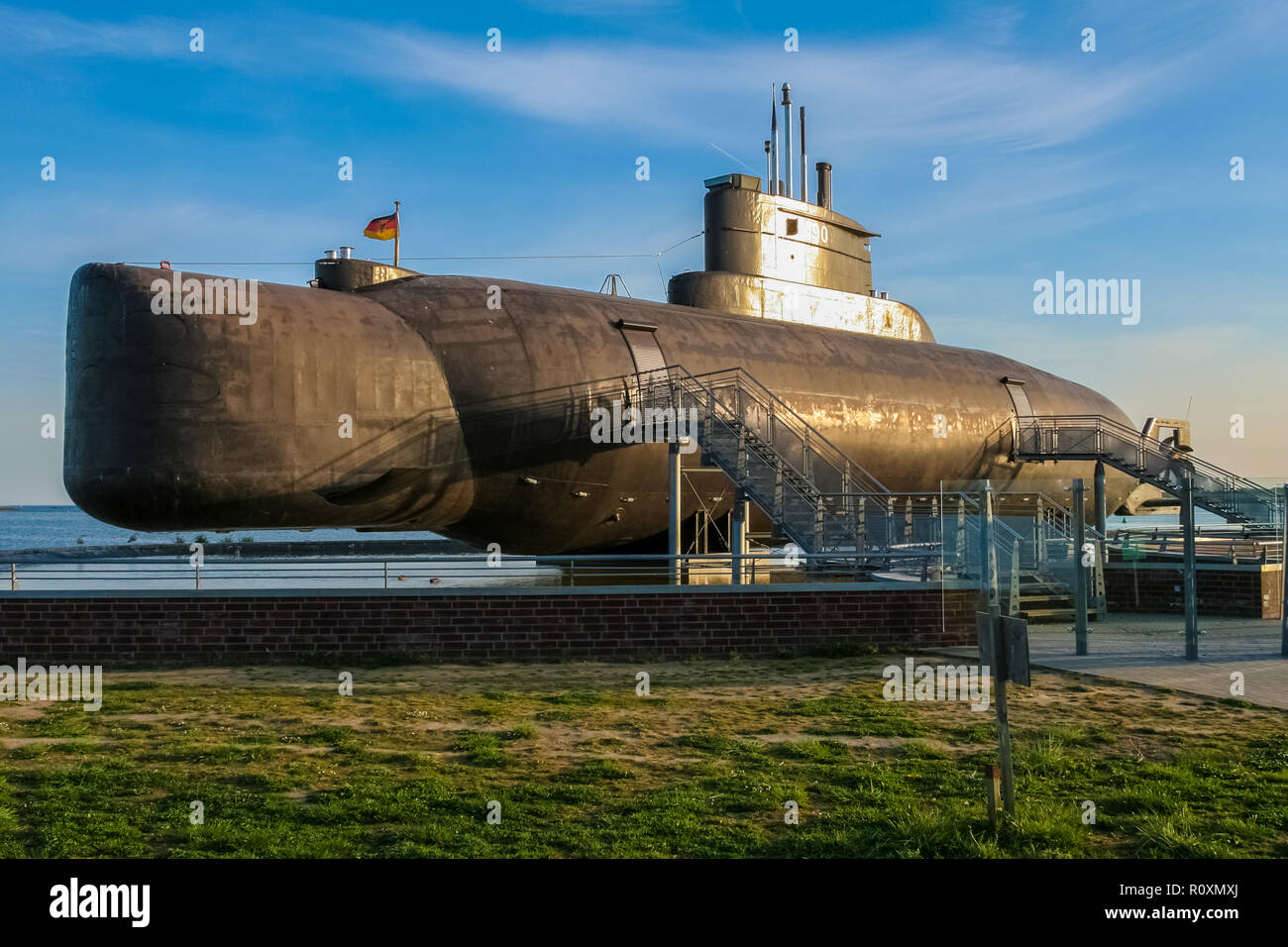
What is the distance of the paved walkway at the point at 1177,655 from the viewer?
14.4 metres

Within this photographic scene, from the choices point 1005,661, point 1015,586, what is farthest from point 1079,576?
point 1005,661

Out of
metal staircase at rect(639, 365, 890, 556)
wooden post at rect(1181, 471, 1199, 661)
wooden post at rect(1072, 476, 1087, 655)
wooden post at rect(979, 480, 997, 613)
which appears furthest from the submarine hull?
wooden post at rect(979, 480, 997, 613)

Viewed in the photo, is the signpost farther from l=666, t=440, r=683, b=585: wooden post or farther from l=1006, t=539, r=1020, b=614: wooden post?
l=666, t=440, r=683, b=585: wooden post

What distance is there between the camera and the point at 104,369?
55.8 feet

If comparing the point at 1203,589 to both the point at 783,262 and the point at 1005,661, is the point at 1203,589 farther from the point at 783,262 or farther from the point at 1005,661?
the point at 1005,661

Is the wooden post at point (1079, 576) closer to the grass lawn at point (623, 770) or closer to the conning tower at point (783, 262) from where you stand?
the grass lawn at point (623, 770)

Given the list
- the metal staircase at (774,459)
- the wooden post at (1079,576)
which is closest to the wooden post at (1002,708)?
the wooden post at (1079,576)

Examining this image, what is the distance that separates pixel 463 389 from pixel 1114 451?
67.3ft

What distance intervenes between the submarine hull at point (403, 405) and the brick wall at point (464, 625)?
158 centimetres

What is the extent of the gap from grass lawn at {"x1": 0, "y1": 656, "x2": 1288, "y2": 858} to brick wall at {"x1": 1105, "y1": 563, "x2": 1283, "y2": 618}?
31.6 feet

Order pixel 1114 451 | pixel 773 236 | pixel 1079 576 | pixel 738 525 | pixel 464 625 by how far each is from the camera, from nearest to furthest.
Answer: pixel 464 625 < pixel 1079 576 < pixel 738 525 < pixel 773 236 < pixel 1114 451

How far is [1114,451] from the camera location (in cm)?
3216
